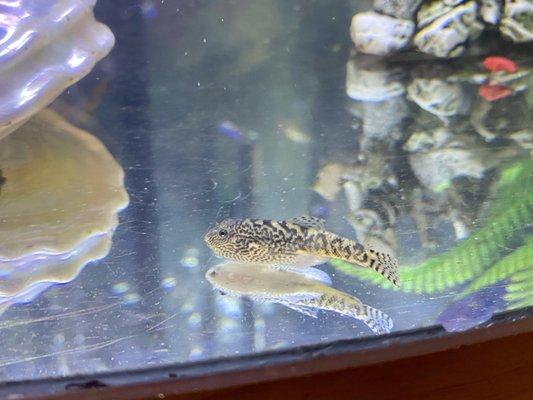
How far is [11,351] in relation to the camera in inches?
30.3

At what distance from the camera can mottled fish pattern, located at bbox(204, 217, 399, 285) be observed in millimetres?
1045

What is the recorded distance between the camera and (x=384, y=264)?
96cm

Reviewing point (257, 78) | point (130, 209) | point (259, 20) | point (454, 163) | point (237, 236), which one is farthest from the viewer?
point (259, 20)

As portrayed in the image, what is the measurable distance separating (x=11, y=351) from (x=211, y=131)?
87cm

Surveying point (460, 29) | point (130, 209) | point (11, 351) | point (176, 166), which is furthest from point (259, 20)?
point (11, 351)

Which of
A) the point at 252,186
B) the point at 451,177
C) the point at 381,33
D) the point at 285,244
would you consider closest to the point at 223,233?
the point at 285,244

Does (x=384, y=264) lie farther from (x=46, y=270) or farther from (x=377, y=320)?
(x=46, y=270)

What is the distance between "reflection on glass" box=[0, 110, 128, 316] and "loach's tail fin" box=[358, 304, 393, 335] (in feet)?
1.47

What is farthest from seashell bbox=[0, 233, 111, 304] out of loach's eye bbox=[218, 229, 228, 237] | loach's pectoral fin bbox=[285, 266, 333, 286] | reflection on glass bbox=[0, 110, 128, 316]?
loach's pectoral fin bbox=[285, 266, 333, 286]

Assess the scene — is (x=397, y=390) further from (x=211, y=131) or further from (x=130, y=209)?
(x=211, y=131)

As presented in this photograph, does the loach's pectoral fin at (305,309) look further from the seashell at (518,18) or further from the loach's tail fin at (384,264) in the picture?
the seashell at (518,18)

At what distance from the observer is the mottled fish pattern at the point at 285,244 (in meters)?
1.04

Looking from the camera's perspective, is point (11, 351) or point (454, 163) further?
point (454, 163)

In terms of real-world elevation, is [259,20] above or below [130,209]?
below
